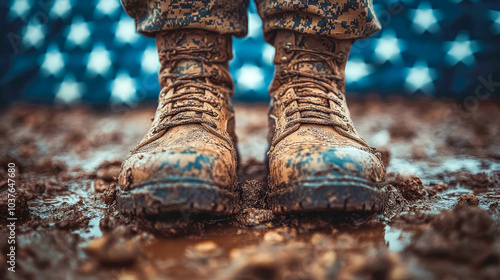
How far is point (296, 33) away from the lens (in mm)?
1354

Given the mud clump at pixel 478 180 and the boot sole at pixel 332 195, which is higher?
the mud clump at pixel 478 180

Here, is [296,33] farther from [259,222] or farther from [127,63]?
[127,63]

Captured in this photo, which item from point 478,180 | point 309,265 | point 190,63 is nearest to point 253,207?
point 309,265

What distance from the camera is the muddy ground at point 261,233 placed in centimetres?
76

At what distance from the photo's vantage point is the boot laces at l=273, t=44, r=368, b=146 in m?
1.24

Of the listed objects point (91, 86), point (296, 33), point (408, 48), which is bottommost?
point (296, 33)

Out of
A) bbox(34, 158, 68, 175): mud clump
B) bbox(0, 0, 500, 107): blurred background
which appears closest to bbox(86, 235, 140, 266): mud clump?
bbox(34, 158, 68, 175): mud clump

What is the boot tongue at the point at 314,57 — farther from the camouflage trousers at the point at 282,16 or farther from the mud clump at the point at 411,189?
the mud clump at the point at 411,189

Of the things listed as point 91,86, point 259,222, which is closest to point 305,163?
point 259,222

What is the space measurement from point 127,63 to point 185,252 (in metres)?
2.66

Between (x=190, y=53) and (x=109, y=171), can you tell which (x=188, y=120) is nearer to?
(x=190, y=53)

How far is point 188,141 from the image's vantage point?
113cm

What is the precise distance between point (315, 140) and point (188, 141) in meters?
0.39

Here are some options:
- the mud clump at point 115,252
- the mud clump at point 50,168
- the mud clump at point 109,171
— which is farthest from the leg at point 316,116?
the mud clump at point 50,168
